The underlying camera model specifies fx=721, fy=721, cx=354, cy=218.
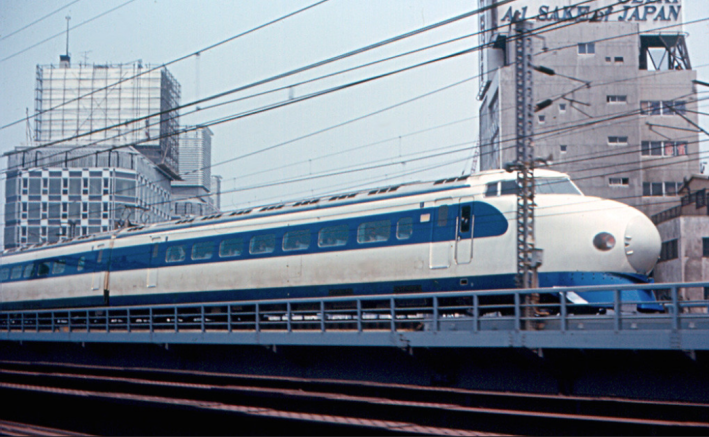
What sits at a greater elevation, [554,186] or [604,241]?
[554,186]

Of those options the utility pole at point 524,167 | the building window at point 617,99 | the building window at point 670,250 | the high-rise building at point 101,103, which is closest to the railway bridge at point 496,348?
the utility pole at point 524,167

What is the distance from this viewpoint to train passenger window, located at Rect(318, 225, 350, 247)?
22938mm

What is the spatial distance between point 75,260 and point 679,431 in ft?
91.8

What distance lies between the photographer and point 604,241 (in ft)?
62.1

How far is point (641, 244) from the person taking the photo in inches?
755

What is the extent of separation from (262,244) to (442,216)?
24.5ft

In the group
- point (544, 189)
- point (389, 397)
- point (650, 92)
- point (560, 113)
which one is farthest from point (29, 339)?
point (650, 92)

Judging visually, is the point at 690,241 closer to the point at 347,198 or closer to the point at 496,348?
the point at 347,198

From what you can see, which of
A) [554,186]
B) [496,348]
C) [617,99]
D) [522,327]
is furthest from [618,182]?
[496,348]

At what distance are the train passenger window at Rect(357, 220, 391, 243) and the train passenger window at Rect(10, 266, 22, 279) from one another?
2226 cm

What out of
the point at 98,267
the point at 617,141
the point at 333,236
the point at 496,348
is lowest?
the point at 496,348

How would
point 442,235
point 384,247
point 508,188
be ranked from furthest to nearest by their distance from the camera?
point 384,247 < point 442,235 < point 508,188

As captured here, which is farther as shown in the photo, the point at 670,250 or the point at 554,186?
the point at 670,250

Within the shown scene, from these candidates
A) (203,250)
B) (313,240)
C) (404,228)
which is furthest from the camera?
(203,250)
